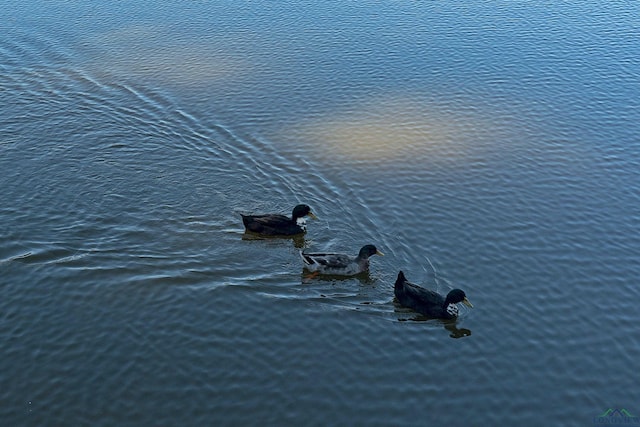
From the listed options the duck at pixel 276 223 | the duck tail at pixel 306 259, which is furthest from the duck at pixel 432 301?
the duck at pixel 276 223

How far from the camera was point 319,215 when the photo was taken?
25.9 meters

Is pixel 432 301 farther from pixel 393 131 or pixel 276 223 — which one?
pixel 393 131

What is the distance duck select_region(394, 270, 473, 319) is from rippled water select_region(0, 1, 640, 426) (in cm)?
39

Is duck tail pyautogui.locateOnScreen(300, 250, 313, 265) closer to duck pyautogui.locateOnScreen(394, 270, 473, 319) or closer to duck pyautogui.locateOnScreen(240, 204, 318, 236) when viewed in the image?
duck pyautogui.locateOnScreen(240, 204, 318, 236)

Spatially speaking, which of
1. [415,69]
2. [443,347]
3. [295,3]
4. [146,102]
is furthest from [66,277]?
[295,3]

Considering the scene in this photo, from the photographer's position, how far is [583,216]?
2600 centimetres

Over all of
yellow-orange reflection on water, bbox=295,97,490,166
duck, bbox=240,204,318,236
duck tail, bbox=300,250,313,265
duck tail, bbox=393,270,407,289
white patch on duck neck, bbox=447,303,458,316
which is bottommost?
white patch on duck neck, bbox=447,303,458,316

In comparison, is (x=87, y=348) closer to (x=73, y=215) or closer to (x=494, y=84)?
(x=73, y=215)

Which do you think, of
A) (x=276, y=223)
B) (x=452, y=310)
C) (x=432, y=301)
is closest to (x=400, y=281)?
(x=432, y=301)

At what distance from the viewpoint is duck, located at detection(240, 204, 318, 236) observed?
2459cm

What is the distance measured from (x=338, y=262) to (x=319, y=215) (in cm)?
337

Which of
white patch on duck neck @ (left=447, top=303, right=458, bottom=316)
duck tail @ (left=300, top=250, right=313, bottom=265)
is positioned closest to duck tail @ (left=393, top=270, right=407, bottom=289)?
white patch on duck neck @ (left=447, top=303, right=458, bottom=316)

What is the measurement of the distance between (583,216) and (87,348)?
15.5 m

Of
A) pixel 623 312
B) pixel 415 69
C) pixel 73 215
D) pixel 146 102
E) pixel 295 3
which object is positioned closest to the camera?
pixel 623 312
